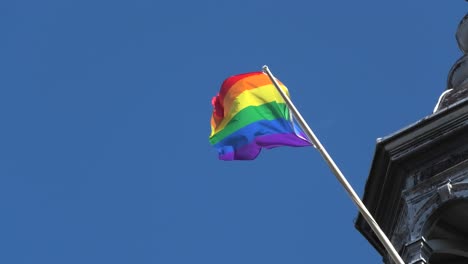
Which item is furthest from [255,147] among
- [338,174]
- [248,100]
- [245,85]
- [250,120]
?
[338,174]

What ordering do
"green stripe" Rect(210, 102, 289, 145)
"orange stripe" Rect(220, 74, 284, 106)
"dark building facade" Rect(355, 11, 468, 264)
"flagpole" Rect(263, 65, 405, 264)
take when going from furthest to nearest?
1. "orange stripe" Rect(220, 74, 284, 106)
2. "green stripe" Rect(210, 102, 289, 145)
3. "dark building facade" Rect(355, 11, 468, 264)
4. "flagpole" Rect(263, 65, 405, 264)

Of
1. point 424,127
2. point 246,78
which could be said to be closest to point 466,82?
point 424,127

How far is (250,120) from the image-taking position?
24984mm

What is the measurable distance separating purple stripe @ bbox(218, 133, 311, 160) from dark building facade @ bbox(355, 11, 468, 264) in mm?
1563

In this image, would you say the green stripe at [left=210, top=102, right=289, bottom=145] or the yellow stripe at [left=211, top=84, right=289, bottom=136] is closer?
the green stripe at [left=210, top=102, right=289, bottom=145]

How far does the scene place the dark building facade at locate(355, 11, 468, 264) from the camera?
932 inches

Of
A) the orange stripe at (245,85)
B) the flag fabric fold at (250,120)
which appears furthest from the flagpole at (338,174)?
the orange stripe at (245,85)

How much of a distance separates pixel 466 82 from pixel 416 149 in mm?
2138

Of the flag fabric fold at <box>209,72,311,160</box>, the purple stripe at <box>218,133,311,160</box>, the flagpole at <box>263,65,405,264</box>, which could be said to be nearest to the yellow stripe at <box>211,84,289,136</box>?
the flag fabric fold at <box>209,72,311,160</box>

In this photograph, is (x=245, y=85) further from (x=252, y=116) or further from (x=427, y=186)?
(x=427, y=186)

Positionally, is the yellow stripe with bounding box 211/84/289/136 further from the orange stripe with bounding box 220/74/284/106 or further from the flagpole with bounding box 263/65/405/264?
the flagpole with bounding box 263/65/405/264

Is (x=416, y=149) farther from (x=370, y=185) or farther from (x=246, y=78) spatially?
(x=246, y=78)

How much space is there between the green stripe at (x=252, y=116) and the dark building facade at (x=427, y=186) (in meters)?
1.60

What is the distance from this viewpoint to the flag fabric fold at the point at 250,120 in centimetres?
2469
